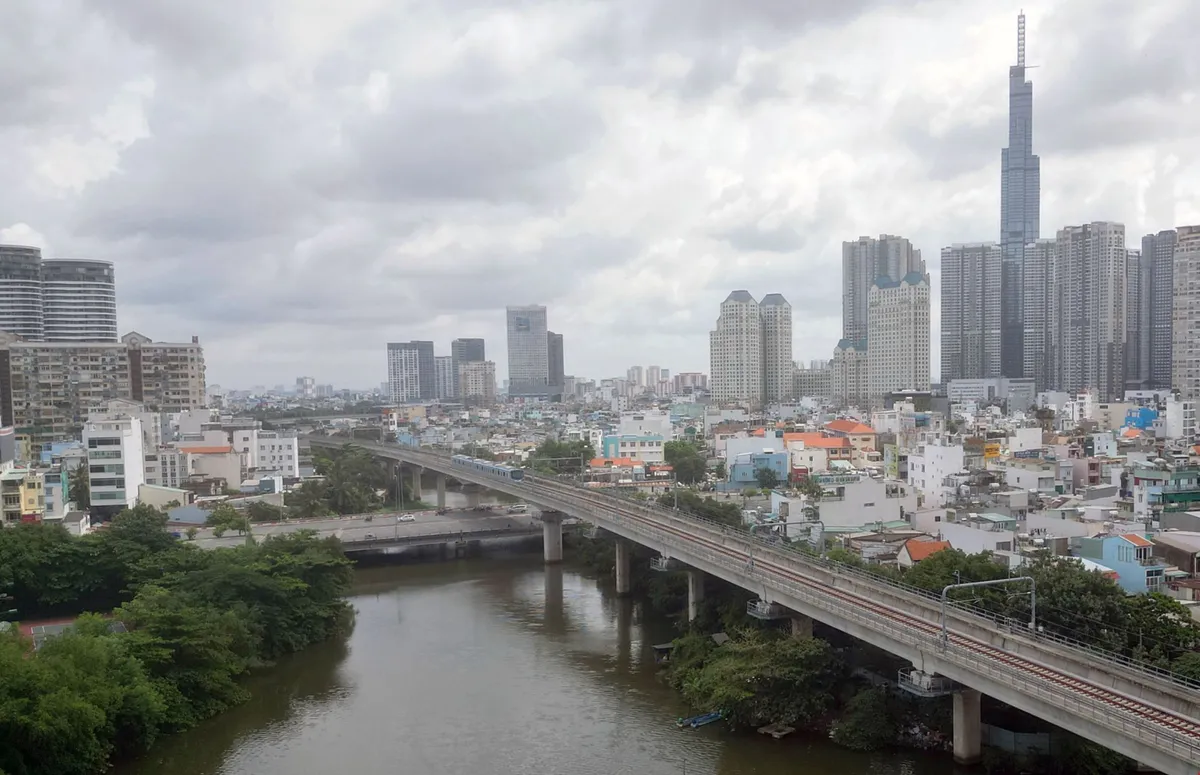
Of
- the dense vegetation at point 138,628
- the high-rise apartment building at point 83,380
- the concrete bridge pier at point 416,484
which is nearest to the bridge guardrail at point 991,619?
the dense vegetation at point 138,628

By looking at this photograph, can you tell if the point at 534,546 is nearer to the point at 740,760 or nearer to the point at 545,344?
the point at 740,760

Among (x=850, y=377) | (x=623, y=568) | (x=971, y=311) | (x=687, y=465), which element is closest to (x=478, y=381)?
(x=850, y=377)

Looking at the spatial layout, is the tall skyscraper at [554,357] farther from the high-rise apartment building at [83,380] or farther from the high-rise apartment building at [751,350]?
the high-rise apartment building at [83,380]

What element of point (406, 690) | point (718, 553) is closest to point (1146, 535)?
point (718, 553)

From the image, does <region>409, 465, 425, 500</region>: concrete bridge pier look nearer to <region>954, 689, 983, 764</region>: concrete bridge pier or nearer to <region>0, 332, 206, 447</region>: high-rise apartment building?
<region>0, 332, 206, 447</region>: high-rise apartment building

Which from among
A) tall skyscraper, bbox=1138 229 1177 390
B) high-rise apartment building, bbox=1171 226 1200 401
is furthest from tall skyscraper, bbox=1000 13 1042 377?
high-rise apartment building, bbox=1171 226 1200 401

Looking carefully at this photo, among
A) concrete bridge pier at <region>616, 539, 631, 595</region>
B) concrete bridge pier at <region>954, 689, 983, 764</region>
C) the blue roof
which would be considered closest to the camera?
concrete bridge pier at <region>954, 689, 983, 764</region>
